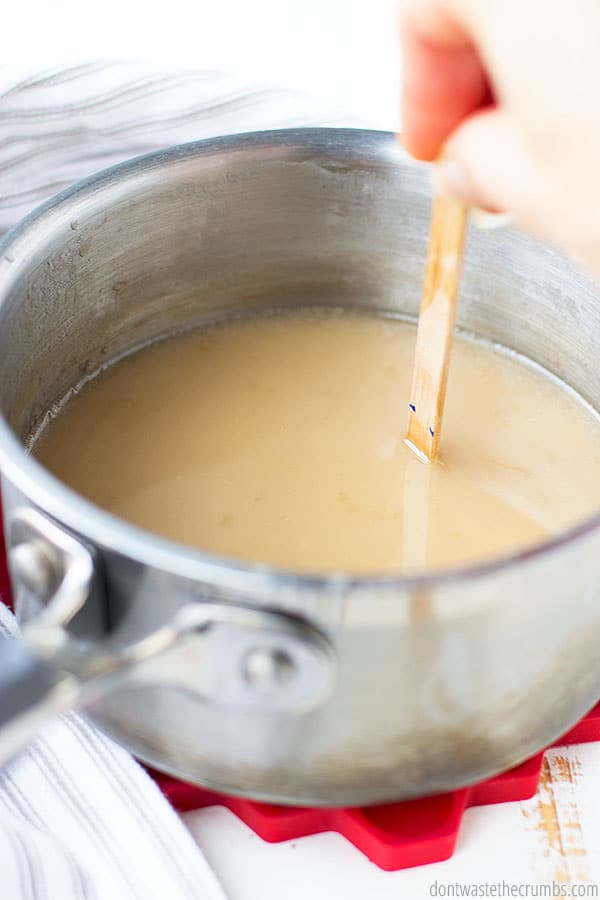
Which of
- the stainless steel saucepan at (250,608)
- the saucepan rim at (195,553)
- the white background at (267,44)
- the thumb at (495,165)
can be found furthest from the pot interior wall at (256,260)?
the thumb at (495,165)

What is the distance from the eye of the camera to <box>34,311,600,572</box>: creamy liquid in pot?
3.00ft

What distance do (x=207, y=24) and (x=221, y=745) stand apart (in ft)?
2.47

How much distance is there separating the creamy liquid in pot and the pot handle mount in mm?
250

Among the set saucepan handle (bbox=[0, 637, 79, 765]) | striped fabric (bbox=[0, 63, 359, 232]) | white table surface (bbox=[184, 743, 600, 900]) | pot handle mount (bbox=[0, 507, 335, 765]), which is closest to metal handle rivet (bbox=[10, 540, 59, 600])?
pot handle mount (bbox=[0, 507, 335, 765])

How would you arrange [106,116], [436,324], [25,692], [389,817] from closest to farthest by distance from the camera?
[25,692] < [389,817] < [436,324] < [106,116]

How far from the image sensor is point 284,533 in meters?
0.91

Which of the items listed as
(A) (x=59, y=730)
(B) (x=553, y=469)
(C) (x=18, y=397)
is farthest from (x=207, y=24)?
(A) (x=59, y=730)

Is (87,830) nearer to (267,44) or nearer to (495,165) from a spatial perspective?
(495,165)

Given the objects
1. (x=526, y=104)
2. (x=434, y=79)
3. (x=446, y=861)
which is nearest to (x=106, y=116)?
(x=434, y=79)

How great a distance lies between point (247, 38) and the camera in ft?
3.76

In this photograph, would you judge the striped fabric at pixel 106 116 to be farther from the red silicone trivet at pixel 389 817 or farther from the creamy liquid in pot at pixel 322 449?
the red silicone trivet at pixel 389 817

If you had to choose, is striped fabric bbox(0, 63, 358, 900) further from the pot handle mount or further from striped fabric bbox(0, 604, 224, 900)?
the pot handle mount

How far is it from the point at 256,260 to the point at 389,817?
1.81 ft

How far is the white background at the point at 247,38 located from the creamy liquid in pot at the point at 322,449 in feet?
0.74
